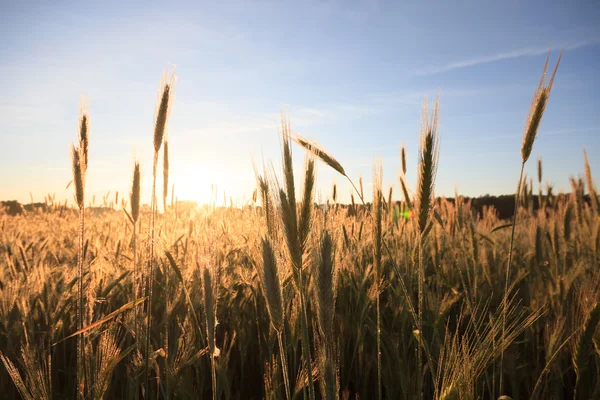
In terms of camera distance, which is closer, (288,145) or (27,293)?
(288,145)

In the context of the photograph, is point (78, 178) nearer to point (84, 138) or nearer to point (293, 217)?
point (84, 138)

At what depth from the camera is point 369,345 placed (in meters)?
2.40

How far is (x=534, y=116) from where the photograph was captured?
1728 millimetres

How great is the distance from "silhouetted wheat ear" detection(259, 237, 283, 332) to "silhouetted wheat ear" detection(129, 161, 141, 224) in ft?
2.81

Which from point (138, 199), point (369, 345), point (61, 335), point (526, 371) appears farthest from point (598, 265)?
point (61, 335)

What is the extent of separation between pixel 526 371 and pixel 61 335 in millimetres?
2597

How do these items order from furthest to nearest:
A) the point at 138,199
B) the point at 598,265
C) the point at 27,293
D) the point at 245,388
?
the point at 598,265 < the point at 245,388 < the point at 27,293 < the point at 138,199

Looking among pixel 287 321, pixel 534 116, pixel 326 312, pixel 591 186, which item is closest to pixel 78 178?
pixel 326 312

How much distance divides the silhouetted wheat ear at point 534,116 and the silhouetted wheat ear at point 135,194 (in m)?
1.66

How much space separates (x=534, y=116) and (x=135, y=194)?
69.7 inches

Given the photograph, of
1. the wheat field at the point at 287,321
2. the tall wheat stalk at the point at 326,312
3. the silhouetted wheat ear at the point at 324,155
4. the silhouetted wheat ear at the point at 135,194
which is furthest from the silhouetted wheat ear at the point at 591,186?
the silhouetted wheat ear at the point at 135,194

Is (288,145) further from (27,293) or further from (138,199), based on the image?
(27,293)

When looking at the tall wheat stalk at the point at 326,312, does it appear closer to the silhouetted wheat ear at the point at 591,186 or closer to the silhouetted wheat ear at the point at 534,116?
the silhouetted wheat ear at the point at 534,116

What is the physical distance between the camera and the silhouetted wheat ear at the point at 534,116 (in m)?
1.69
